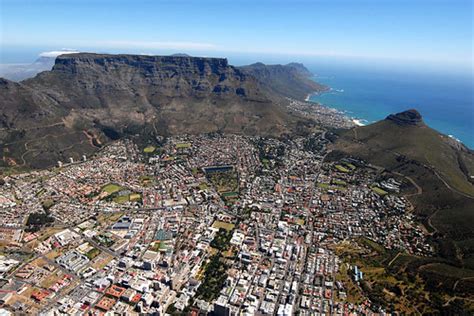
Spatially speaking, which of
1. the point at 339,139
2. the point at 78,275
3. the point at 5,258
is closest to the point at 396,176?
the point at 339,139

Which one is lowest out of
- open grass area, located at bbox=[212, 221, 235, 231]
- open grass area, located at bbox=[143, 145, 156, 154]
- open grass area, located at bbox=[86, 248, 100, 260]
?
open grass area, located at bbox=[86, 248, 100, 260]

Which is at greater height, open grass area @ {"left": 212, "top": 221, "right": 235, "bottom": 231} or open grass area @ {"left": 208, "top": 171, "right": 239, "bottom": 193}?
open grass area @ {"left": 208, "top": 171, "right": 239, "bottom": 193}

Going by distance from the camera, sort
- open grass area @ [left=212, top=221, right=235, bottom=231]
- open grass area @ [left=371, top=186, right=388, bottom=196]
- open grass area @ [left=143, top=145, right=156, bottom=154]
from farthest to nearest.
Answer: open grass area @ [left=143, top=145, right=156, bottom=154] → open grass area @ [left=371, top=186, right=388, bottom=196] → open grass area @ [left=212, top=221, right=235, bottom=231]

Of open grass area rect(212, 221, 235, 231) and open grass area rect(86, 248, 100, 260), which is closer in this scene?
open grass area rect(86, 248, 100, 260)

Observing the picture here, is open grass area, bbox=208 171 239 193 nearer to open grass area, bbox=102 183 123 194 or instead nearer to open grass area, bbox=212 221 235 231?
open grass area, bbox=212 221 235 231

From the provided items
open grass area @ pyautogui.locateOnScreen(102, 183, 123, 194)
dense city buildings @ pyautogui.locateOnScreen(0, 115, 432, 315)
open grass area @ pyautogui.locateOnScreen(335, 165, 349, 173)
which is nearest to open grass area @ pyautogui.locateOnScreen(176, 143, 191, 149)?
dense city buildings @ pyautogui.locateOnScreen(0, 115, 432, 315)

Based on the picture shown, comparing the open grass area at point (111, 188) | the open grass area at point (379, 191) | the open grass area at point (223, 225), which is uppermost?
the open grass area at point (379, 191)

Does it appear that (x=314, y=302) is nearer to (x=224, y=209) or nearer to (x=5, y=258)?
(x=224, y=209)

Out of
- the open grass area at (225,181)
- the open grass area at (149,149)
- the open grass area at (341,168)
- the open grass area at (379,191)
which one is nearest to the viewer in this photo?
the open grass area at (379,191)

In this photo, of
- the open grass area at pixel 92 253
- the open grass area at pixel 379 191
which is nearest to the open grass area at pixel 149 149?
the open grass area at pixel 92 253

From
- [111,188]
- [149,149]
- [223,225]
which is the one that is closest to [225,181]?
[223,225]

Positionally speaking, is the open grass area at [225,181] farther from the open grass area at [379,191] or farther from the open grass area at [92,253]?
the open grass area at [379,191]
